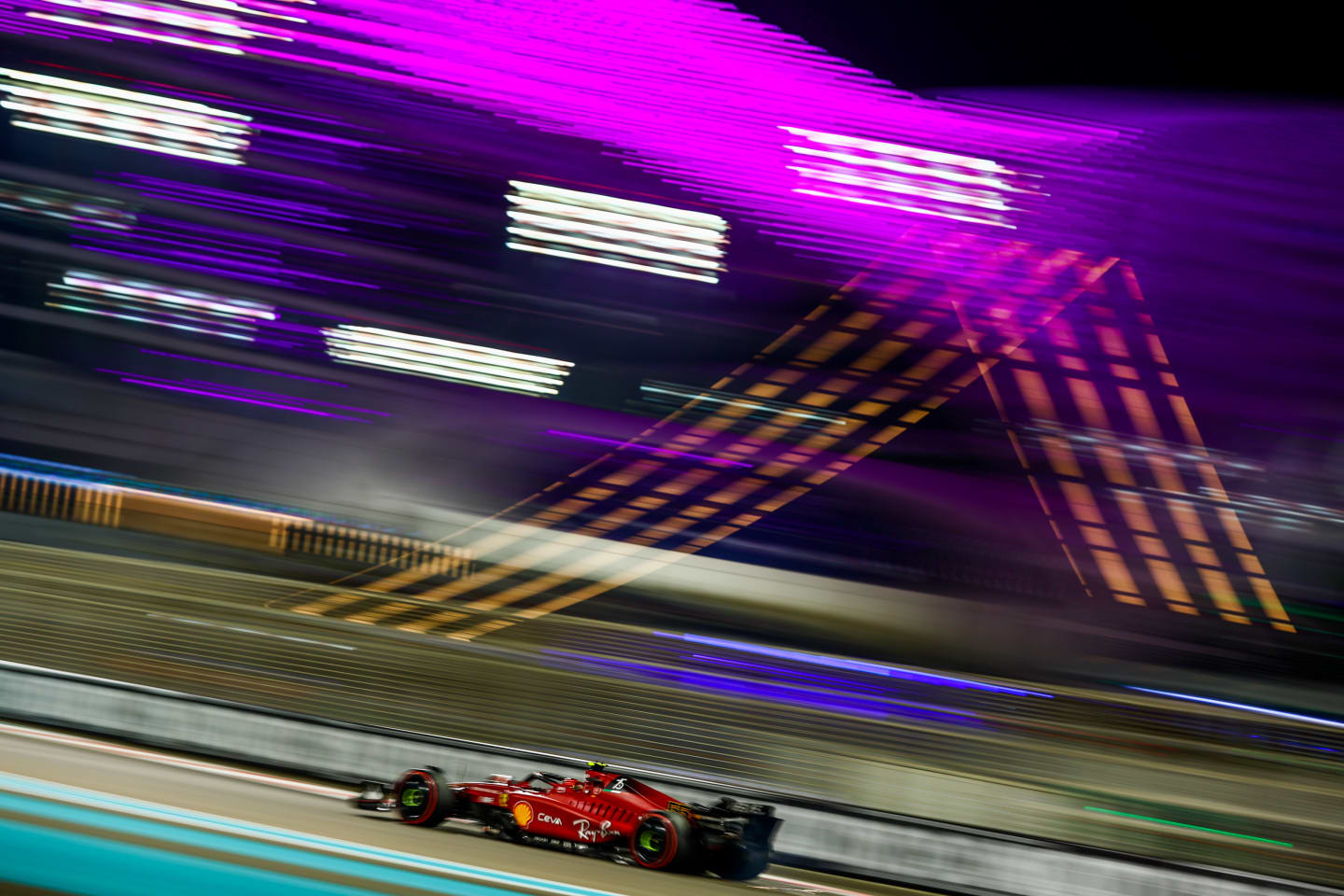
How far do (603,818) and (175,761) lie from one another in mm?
1041

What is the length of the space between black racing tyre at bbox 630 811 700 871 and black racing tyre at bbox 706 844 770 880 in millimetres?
38

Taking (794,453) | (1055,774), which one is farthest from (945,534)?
(1055,774)

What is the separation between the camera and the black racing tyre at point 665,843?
1.22m

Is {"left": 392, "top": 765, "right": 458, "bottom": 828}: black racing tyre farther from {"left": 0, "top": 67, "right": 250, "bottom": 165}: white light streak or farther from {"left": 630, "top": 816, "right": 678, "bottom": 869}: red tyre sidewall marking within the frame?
{"left": 0, "top": 67, "right": 250, "bottom": 165}: white light streak

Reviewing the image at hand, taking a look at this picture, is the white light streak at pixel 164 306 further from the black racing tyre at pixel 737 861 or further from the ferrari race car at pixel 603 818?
the black racing tyre at pixel 737 861

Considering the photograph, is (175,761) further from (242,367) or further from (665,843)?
(665,843)

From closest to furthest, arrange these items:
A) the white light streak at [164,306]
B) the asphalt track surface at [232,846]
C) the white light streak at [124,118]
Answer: the asphalt track surface at [232,846]
the white light streak at [164,306]
the white light streak at [124,118]

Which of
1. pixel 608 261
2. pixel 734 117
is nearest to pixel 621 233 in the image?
pixel 608 261

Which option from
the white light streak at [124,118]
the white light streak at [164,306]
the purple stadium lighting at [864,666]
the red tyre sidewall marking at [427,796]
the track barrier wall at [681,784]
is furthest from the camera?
the white light streak at [124,118]

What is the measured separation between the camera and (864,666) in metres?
1.81

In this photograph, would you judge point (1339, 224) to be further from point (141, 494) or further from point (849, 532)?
point (141, 494)

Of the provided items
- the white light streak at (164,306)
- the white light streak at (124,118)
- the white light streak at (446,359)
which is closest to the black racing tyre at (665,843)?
the white light streak at (446,359)

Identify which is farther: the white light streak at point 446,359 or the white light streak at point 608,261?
the white light streak at point 608,261

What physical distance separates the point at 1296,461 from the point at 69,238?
2963mm
